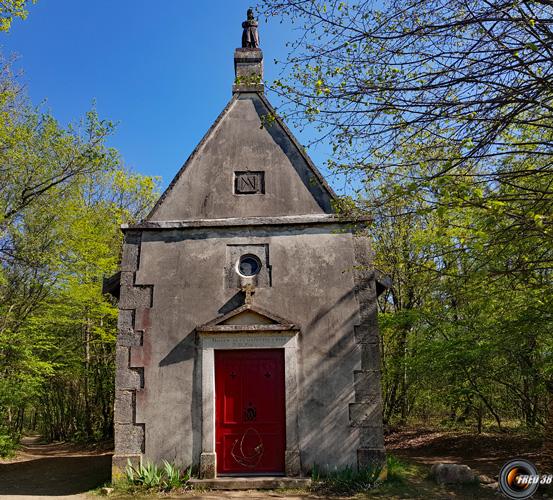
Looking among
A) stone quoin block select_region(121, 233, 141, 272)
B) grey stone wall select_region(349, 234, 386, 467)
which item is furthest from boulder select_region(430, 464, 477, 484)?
stone quoin block select_region(121, 233, 141, 272)

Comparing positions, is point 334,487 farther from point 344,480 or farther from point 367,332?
point 367,332

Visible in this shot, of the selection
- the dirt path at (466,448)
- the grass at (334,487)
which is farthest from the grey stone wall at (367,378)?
the dirt path at (466,448)

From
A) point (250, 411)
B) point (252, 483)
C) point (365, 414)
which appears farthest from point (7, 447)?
point (365, 414)

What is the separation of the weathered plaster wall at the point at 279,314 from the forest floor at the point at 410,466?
3.17ft

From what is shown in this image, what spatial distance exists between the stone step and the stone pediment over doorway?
2.43 metres

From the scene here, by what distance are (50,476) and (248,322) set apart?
21.1 feet

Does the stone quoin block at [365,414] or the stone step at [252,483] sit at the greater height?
the stone quoin block at [365,414]

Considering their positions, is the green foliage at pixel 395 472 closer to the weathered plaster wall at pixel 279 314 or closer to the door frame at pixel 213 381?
the weathered plaster wall at pixel 279 314

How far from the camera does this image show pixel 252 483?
25.3ft

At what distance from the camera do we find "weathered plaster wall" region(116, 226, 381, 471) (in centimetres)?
811

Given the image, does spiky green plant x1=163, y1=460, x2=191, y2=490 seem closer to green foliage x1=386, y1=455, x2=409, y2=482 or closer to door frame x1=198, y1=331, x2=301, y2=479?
door frame x1=198, y1=331, x2=301, y2=479

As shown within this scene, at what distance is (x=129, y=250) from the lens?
911cm

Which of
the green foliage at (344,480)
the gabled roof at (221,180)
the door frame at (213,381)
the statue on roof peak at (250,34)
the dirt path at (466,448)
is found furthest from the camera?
the statue on roof peak at (250,34)

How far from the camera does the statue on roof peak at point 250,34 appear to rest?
11023 mm
